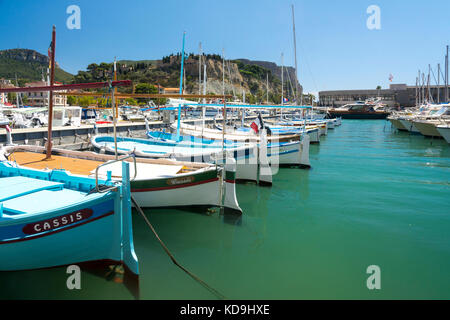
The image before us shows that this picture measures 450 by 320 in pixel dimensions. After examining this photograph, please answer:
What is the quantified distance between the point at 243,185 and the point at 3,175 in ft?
32.3

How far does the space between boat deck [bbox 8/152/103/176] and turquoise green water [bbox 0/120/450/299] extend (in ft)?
8.53

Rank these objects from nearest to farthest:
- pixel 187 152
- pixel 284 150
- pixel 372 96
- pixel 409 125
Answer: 1. pixel 187 152
2. pixel 284 150
3. pixel 409 125
4. pixel 372 96

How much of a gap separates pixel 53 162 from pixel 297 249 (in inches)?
361

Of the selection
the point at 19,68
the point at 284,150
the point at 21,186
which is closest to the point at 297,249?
the point at 21,186

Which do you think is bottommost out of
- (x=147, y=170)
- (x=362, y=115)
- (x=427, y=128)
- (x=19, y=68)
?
(x=147, y=170)

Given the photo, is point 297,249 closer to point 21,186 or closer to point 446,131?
point 21,186

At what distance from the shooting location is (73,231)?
6.39 meters

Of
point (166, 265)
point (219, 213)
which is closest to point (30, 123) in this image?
point (219, 213)

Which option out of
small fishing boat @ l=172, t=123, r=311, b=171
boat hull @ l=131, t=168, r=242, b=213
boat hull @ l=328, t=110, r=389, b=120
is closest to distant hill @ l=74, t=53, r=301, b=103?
boat hull @ l=328, t=110, r=389, b=120

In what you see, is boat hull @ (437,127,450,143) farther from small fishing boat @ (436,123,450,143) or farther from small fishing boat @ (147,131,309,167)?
small fishing boat @ (147,131,309,167)

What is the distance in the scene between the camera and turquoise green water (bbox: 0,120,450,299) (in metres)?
6.68

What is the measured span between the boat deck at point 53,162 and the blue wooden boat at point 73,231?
354 centimetres

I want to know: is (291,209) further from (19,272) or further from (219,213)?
(19,272)

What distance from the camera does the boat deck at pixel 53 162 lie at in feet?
34.9
